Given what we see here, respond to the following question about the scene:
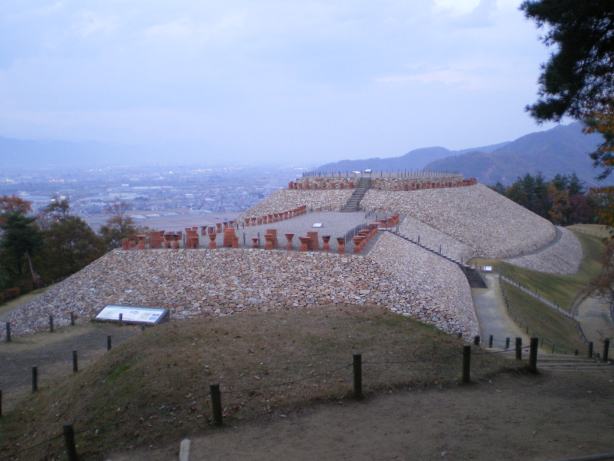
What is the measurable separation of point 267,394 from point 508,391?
3969 millimetres

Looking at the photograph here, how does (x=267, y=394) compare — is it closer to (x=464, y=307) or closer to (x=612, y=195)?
(x=612, y=195)

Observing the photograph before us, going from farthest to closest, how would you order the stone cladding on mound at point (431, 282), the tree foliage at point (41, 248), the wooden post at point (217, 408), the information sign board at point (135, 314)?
the tree foliage at point (41, 248) < the information sign board at point (135, 314) < the stone cladding on mound at point (431, 282) < the wooden post at point (217, 408)

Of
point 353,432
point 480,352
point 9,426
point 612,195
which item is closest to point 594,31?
point 612,195

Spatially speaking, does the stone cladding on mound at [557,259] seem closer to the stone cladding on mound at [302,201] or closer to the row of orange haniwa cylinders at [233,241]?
the stone cladding on mound at [302,201]

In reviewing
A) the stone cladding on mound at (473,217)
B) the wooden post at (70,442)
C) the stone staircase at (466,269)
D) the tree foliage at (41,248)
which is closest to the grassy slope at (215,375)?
the wooden post at (70,442)

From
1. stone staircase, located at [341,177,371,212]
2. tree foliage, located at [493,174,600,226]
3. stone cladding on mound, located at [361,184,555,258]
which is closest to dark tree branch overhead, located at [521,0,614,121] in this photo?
stone cladding on mound, located at [361,184,555,258]

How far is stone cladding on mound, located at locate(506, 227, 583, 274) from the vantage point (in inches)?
1180

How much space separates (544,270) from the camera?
30172 millimetres

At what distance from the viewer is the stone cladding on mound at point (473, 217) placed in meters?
31.1

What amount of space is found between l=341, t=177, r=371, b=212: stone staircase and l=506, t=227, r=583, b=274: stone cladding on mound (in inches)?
406

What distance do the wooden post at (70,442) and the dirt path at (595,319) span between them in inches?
737

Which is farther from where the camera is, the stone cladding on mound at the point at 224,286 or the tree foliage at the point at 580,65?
the stone cladding on mound at the point at 224,286

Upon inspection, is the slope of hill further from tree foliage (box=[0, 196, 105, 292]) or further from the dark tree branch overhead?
the dark tree branch overhead

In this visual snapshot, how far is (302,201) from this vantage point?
118 feet
